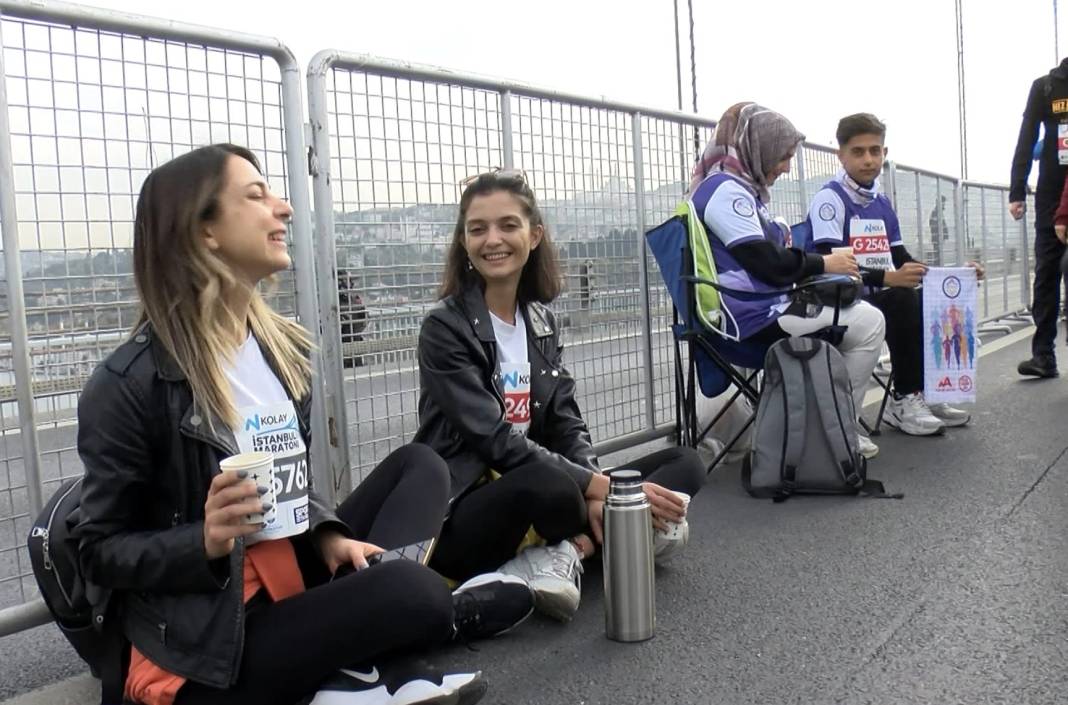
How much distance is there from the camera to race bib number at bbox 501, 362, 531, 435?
281cm

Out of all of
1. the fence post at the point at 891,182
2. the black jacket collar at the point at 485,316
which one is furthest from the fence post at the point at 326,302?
the fence post at the point at 891,182

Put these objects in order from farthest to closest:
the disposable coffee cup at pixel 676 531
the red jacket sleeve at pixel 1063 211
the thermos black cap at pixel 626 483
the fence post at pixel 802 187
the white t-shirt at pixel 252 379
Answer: the fence post at pixel 802 187 → the red jacket sleeve at pixel 1063 211 → the disposable coffee cup at pixel 676 531 → the thermos black cap at pixel 626 483 → the white t-shirt at pixel 252 379

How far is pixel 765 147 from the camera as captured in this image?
3.99 m

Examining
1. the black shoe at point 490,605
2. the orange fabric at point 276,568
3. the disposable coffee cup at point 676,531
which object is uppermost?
the orange fabric at point 276,568

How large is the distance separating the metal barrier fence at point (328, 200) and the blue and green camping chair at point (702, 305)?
29 cm

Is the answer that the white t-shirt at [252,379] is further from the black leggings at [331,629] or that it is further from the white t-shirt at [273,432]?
the black leggings at [331,629]

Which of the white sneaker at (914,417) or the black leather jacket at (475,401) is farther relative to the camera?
the white sneaker at (914,417)

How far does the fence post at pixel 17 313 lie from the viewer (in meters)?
2.23

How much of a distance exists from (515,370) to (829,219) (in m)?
2.57

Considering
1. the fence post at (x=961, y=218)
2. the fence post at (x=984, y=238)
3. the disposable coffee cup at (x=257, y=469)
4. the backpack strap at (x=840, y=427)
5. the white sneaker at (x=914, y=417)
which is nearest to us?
the disposable coffee cup at (x=257, y=469)

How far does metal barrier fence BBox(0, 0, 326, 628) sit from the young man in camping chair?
320 cm

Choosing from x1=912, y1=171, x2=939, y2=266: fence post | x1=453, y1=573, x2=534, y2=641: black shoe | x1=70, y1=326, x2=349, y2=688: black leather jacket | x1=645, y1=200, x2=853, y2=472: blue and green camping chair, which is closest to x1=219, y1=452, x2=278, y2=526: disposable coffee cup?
x1=70, y1=326, x2=349, y2=688: black leather jacket

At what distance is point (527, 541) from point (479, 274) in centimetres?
86

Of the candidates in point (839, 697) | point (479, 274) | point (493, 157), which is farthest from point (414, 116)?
point (839, 697)
